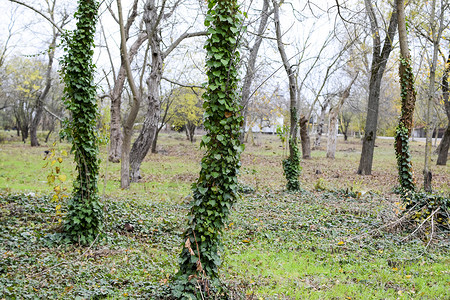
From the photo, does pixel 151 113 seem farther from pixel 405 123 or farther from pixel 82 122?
pixel 405 123

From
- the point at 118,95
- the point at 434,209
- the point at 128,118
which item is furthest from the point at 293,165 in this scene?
the point at 118,95

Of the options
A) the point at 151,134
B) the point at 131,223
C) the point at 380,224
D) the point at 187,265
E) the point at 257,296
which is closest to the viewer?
the point at 187,265

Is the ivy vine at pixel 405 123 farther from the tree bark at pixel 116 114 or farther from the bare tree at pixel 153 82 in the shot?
the tree bark at pixel 116 114

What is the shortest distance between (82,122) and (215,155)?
3.15 m

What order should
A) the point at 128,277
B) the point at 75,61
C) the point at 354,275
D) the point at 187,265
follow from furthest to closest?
the point at 75,61 < the point at 354,275 < the point at 128,277 < the point at 187,265

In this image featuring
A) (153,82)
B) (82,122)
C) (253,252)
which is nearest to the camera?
(82,122)

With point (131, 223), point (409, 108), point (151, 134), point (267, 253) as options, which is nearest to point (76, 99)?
point (131, 223)

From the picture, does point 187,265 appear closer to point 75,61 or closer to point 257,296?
point 257,296

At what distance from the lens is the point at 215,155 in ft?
11.8

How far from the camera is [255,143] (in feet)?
112

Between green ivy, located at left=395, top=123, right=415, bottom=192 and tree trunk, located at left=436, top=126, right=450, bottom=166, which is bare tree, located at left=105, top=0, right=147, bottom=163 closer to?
green ivy, located at left=395, top=123, right=415, bottom=192

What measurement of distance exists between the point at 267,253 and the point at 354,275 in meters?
1.44

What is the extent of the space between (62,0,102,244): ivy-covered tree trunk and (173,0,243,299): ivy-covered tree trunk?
A: 270cm

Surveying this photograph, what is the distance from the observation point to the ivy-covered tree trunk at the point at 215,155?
3.58 meters
